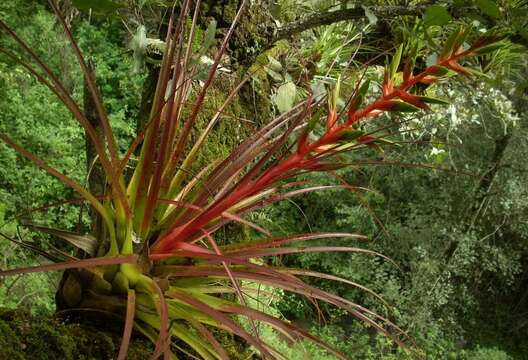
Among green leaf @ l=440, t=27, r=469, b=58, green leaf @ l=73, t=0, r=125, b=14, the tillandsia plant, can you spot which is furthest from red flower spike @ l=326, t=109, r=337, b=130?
green leaf @ l=73, t=0, r=125, b=14

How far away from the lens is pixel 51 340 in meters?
0.70

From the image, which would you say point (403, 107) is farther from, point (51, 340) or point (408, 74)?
point (51, 340)

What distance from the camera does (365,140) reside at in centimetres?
75

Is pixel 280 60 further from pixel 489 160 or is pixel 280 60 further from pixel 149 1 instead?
pixel 489 160

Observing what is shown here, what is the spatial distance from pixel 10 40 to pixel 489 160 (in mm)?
5009

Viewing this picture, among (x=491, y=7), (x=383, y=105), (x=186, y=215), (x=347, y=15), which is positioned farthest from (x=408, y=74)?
(x=347, y=15)

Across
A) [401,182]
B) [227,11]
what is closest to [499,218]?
[401,182]

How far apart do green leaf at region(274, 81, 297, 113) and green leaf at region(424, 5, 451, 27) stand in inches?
18.8

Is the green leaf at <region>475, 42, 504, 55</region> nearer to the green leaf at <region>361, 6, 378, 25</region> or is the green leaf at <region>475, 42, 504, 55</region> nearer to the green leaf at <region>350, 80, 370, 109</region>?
the green leaf at <region>350, 80, 370, 109</region>

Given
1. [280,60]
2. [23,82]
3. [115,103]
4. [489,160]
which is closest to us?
[280,60]

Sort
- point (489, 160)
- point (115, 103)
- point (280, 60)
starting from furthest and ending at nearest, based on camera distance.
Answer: point (115, 103)
point (489, 160)
point (280, 60)

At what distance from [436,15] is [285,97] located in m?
0.52

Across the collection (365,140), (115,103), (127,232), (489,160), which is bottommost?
(489,160)

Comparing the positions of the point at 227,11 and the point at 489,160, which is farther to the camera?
the point at 489,160
